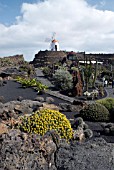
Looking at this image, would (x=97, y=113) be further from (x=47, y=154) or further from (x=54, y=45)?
(x=54, y=45)

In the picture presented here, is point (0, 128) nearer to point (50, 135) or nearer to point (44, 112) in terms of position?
point (44, 112)

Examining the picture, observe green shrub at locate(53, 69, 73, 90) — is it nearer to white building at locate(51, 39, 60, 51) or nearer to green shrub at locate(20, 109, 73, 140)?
green shrub at locate(20, 109, 73, 140)

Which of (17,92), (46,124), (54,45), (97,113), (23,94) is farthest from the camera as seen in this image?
(54,45)

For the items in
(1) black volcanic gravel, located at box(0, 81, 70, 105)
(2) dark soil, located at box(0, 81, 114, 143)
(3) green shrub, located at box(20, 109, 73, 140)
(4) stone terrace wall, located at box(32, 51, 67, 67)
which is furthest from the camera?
(4) stone terrace wall, located at box(32, 51, 67, 67)

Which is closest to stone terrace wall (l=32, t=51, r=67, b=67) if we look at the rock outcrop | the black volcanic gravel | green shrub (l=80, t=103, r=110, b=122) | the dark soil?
the black volcanic gravel

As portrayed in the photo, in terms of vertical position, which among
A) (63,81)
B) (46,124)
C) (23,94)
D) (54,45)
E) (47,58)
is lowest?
(23,94)

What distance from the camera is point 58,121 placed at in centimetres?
848

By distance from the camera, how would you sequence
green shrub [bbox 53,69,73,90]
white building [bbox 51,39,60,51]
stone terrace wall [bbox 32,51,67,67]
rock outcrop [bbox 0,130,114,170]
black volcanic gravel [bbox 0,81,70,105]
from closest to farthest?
rock outcrop [bbox 0,130,114,170], black volcanic gravel [bbox 0,81,70,105], green shrub [bbox 53,69,73,90], stone terrace wall [bbox 32,51,67,67], white building [bbox 51,39,60,51]

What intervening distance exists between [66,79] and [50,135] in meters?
23.2

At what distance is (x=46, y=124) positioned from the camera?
26.8 ft

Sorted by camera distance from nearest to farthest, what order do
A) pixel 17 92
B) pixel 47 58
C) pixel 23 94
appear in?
pixel 23 94
pixel 17 92
pixel 47 58

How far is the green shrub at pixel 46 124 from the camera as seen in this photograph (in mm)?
8133

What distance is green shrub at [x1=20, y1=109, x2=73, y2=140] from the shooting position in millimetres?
8133

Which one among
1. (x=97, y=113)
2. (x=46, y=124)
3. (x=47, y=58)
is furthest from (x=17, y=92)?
(x=47, y=58)
